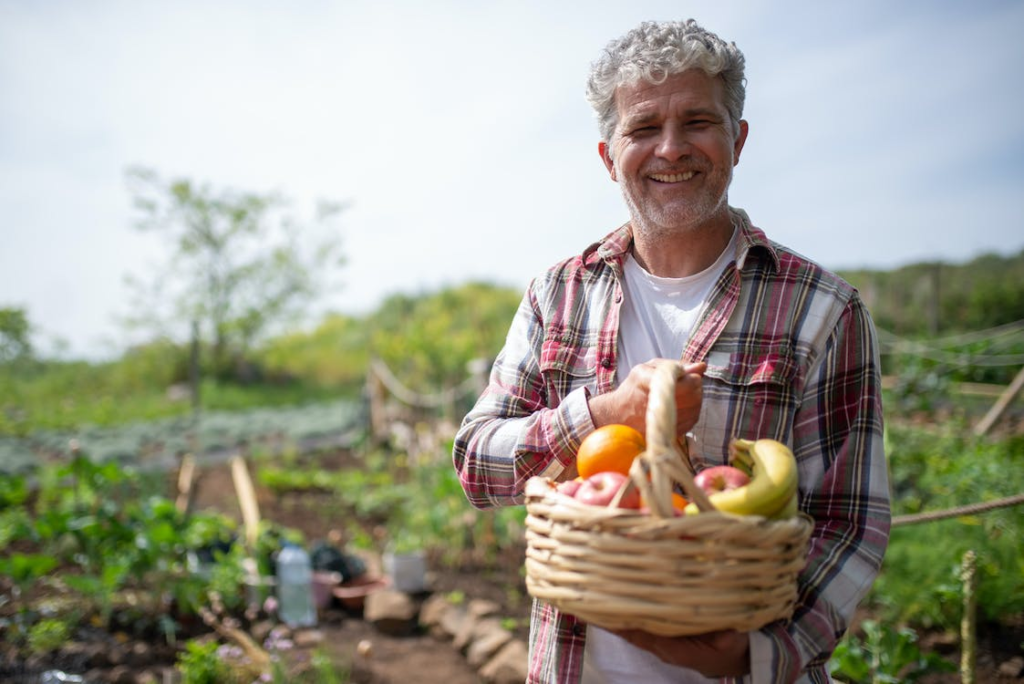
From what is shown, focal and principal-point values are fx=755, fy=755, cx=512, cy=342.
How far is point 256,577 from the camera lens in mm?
4734

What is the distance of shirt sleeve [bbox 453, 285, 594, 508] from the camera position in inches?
55.2

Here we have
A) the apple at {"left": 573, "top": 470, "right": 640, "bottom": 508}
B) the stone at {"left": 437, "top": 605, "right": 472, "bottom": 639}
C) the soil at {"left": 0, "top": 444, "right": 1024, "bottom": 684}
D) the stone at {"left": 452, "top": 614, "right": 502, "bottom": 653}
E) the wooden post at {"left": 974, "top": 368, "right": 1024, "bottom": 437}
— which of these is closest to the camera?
the apple at {"left": 573, "top": 470, "right": 640, "bottom": 508}

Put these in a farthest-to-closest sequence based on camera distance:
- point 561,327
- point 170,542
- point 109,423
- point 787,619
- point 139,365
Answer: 1. point 139,365
2. point 109,423
3. point 170,542
4. point 561,327
5. point 787,619

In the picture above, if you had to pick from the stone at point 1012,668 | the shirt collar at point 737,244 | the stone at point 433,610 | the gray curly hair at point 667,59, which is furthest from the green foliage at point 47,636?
the stone at point 1012,668

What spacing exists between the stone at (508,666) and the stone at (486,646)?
3 cm

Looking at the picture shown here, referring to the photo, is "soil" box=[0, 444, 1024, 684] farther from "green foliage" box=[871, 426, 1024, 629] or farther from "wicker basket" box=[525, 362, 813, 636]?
"wicker basket" box=[525, 362, 813, 636]

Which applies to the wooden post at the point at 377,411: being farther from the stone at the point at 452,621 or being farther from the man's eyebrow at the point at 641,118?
the man's eyebrow at the point at 641,118

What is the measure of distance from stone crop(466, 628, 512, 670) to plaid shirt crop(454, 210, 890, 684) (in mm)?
2555

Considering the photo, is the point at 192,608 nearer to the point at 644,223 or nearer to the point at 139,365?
the point at 644,223

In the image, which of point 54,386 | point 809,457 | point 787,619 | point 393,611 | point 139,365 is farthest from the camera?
point 139,365

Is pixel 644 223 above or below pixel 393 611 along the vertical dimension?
above

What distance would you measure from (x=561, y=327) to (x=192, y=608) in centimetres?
378

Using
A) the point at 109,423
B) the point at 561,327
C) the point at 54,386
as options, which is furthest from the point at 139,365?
the point at 561,327

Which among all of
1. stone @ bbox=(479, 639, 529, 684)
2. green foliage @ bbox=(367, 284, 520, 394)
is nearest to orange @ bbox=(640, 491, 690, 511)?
stone @ bbox=(479, 639, 529, 684)
